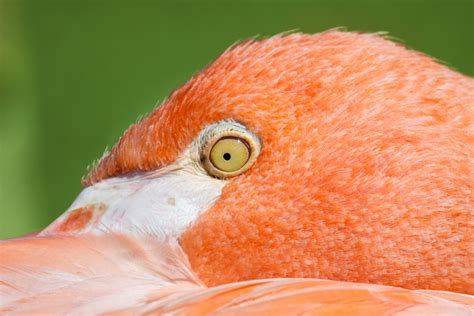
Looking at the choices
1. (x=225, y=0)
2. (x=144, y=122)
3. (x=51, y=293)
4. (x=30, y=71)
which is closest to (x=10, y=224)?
(x=30, y=71)

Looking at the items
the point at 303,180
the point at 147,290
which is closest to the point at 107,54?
the point at 303,180

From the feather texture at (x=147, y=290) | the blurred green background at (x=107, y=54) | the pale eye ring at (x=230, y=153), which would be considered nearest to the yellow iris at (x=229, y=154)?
the pale eye ring at (x=230, y=153)

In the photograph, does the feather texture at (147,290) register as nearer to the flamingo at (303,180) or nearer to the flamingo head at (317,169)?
the flamingo at (303,180)

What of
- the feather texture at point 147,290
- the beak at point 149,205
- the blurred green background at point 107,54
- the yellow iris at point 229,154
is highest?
the blurred green background at point 107,54

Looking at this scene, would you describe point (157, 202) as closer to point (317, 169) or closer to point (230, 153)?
point (230, 153)

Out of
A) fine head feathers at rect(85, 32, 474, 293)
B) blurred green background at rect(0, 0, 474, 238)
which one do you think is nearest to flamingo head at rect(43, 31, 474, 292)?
fine head feathers at rect(85, 32, 474, 293)

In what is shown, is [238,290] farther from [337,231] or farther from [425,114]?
[425,114]
